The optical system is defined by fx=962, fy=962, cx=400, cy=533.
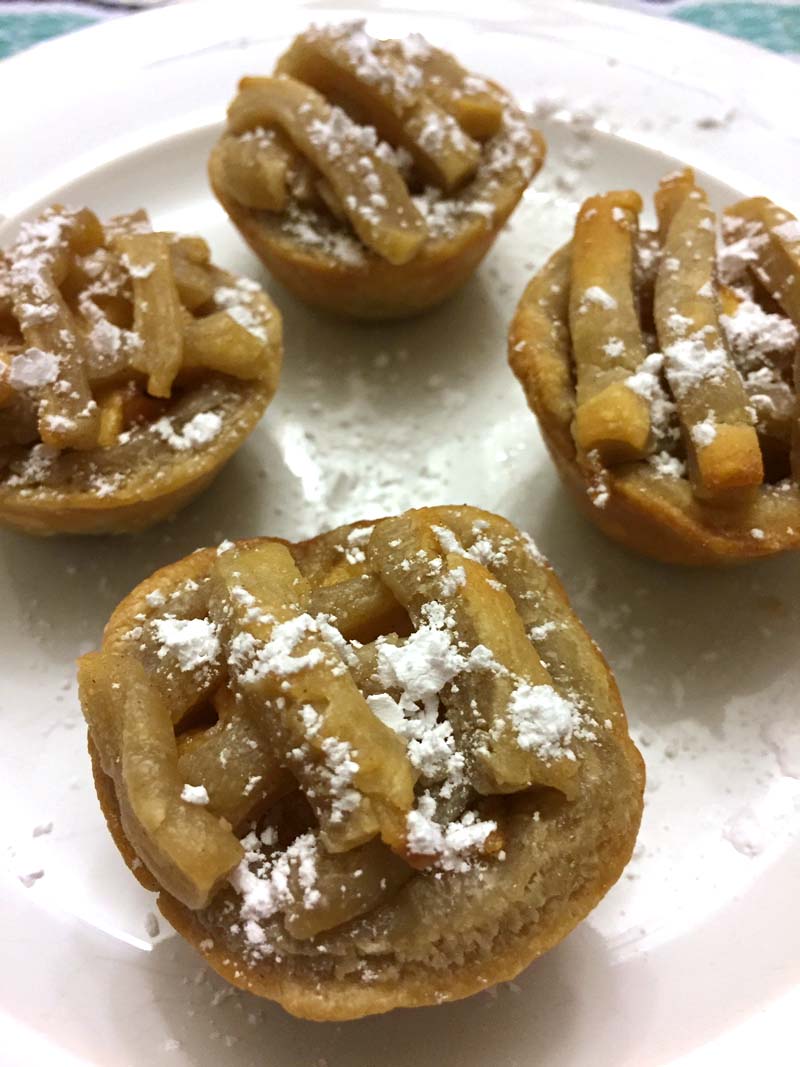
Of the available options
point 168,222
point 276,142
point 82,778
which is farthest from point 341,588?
point 168,222

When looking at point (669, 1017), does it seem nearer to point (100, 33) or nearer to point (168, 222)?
point (168, 222)

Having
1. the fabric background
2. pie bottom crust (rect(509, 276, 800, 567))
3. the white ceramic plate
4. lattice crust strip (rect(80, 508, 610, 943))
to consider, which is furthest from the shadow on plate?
the fabric background

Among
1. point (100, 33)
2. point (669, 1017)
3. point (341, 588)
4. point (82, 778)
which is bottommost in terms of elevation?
point (669, 1017)

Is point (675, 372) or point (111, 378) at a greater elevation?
point (111, 378)

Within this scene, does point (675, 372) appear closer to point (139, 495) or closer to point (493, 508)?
point (493, 508)

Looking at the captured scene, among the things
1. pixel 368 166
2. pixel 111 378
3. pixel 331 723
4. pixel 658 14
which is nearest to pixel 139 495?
pixel 111 378

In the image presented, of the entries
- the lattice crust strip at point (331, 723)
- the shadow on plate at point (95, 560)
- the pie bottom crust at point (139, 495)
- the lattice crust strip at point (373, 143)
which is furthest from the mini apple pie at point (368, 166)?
the lattice crust strip at point (331, 723)

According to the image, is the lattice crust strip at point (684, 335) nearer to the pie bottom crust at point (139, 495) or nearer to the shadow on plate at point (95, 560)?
the pie bottom crust at point (139, 495)
